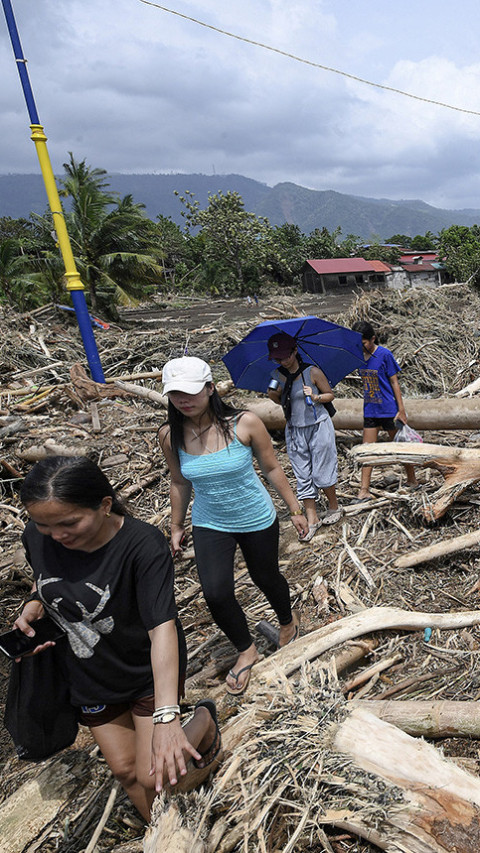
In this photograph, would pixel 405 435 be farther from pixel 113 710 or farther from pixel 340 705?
pixel 113 710

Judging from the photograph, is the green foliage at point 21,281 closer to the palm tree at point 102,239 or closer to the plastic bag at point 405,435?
the palm tree at point 102,239

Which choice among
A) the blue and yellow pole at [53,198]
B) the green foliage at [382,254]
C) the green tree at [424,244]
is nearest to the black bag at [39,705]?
the blue and yellow pole at [53,198]

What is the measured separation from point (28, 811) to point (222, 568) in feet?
4.46

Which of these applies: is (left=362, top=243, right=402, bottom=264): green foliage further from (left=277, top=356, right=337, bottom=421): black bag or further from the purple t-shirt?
(left=277, top=356, right=337, bottom=421): black bag

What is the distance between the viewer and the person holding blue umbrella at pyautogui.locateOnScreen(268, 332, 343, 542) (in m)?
3.96

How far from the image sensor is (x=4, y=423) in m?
7.11

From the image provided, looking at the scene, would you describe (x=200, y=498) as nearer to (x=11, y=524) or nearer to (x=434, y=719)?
(x=434, y=719)

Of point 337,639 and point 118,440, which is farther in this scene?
point 118,440

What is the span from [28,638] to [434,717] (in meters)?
1.65

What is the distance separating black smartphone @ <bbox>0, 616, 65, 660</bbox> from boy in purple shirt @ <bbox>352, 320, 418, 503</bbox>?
3.15m

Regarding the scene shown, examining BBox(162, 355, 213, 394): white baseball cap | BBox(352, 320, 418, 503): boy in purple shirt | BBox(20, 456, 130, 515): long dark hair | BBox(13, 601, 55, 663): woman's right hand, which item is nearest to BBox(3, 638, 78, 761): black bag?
BBox(13, 601, 55, 663): woman's right hand

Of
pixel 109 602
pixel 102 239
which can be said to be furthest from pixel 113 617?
pixel 102 239

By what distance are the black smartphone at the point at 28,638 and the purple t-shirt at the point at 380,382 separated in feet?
11.6

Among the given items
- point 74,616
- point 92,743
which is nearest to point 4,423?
point 92,743
